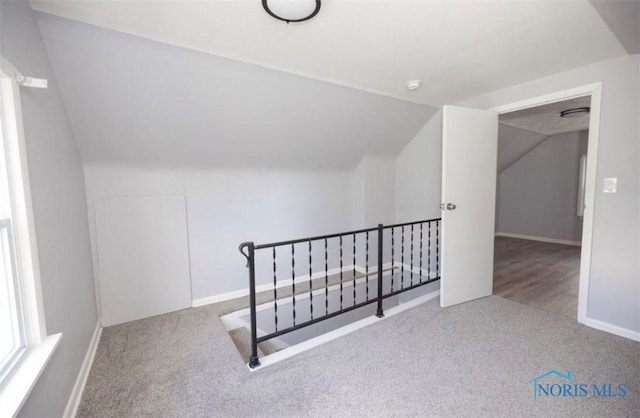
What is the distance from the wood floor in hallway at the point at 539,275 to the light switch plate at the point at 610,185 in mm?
1163

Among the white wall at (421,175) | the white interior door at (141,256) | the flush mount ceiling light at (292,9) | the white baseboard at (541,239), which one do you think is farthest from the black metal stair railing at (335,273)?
the white baseboard at (541,239)

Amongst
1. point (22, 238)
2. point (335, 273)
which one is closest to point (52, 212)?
point (22, 238)

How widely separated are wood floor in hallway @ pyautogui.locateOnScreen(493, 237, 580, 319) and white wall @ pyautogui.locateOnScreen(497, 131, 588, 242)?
1.59 ft

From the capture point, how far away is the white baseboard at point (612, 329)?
2199 millimetres

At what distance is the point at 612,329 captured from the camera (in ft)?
7.55

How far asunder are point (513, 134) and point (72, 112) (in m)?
6.12

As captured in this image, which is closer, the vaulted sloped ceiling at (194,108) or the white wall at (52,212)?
the white wall at (52,212)

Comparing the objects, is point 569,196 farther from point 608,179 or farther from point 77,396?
point 77,396

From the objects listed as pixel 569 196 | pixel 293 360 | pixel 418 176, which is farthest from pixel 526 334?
pixel 569 196

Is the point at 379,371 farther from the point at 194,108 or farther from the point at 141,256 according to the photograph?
the point at 194,108

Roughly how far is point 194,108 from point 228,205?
3.71ft

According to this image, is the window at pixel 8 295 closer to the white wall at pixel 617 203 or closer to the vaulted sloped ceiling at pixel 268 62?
the vaulted sloped ceiling at pixel 268 62

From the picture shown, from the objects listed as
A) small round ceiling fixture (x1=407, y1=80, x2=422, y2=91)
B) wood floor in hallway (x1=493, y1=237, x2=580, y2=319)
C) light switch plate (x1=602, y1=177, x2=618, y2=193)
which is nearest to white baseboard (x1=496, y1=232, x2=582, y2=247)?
wood floor in hallway (x1=493, y1=237, x2=580, y2=319)

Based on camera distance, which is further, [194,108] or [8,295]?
[194,108]
